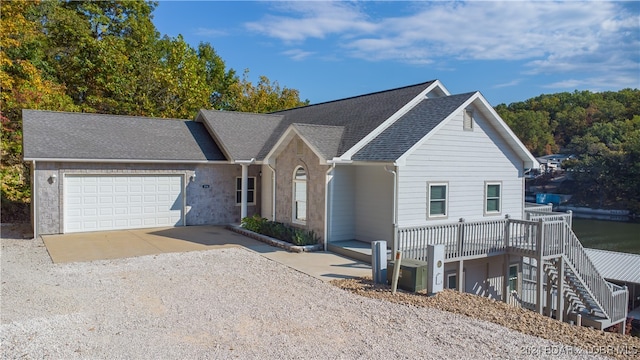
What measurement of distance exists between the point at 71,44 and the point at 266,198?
868 inches

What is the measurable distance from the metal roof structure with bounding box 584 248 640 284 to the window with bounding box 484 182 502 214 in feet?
19.0

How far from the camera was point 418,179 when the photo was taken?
12773 mm

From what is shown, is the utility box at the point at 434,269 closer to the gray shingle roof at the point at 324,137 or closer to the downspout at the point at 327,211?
the downspout at the point at 327,211

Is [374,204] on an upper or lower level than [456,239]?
upper

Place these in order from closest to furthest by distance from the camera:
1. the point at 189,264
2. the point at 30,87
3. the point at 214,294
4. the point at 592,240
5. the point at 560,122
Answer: the point at 214,294, the point at 189,264, the point at 30,87, the point at 592,240, the point at 560,122

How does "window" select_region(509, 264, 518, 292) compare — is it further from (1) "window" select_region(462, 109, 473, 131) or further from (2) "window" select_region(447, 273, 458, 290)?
(1) "window" select_region(462, 109, 473, 131)

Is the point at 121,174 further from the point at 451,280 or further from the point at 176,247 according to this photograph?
the point at 451,280

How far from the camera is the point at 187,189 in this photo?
17.4 metres

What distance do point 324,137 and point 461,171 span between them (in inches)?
171

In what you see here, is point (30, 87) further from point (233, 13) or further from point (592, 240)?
point (592, 240)

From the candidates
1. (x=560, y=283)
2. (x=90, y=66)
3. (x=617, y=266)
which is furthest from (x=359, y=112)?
(x=90, y=66)

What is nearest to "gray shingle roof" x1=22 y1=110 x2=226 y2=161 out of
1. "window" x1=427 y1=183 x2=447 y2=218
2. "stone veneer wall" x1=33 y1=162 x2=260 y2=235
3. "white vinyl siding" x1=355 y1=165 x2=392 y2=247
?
"stone veneer wall" x1=33 y1=162 x2=260 y2=235

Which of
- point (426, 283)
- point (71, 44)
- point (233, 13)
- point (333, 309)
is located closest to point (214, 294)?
point (333, 309)

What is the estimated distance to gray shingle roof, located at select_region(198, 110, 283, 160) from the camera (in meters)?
17.7
